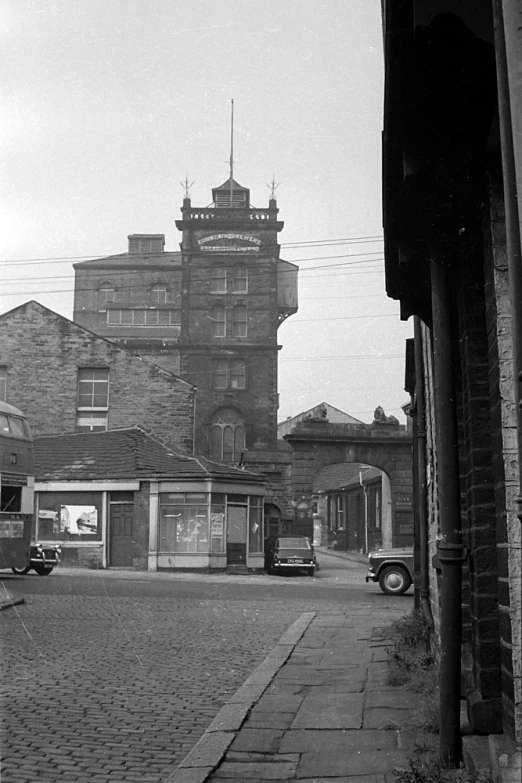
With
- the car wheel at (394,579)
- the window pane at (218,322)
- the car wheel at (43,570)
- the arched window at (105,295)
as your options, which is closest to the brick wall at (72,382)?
the car wheel at (43,570)

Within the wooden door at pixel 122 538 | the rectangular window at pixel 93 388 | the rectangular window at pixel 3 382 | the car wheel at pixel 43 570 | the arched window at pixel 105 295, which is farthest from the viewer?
the arched window at pixel 105 295

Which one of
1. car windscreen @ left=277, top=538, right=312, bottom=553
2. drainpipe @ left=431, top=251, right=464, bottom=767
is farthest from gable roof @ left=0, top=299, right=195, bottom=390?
drainpipe @ left=431, top=251, right=464, bottom=767

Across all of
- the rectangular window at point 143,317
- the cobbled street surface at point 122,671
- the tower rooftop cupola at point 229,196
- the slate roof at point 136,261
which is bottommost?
the cobbled street surface at point 122,671

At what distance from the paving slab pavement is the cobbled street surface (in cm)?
25

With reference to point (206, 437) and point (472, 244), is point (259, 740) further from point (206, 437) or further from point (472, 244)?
point (206, 437)

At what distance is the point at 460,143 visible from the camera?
421 cm

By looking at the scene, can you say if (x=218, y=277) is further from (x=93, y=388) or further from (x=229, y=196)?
(x=93, y=388)

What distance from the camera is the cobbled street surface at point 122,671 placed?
5465mm

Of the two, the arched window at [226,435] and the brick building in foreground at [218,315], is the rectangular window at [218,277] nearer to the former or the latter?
the brick building in foreground at [218,315]

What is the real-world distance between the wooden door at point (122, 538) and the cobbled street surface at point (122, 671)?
13186 millimetres

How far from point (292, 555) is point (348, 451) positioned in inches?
270

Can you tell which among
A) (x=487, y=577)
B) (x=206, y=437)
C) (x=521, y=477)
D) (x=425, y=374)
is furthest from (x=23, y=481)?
(x=206, y=437)

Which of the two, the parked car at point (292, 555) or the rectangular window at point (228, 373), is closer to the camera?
the parked car at point (292, 555)

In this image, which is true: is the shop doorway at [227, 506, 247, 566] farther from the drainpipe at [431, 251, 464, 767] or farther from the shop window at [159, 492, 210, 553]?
the drainpipe at [431, 251, 464, 767]
